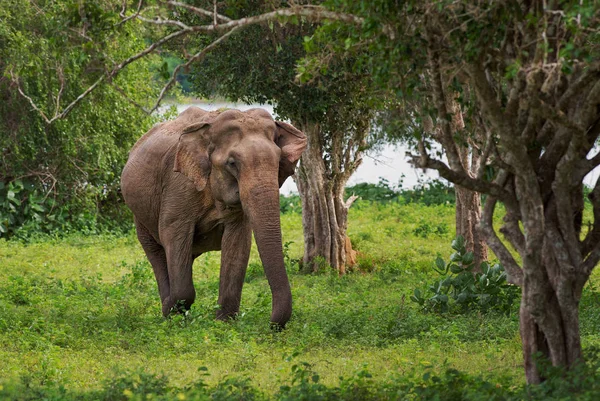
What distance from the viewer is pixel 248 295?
15.5 m

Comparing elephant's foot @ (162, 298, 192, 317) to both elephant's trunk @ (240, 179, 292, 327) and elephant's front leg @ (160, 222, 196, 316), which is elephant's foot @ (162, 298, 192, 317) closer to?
elephant's front leg @ (160, 222, 196, 316)

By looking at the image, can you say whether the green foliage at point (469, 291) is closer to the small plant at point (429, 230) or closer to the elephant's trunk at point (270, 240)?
the elephant's trunk at point (270, 240)

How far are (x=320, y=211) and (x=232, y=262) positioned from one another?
5399 millimetres

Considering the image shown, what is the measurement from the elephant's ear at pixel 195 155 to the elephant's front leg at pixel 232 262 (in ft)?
2.15

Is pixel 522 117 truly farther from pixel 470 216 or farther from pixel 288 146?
pixel 470 216

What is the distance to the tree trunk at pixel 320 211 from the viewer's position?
698 inches

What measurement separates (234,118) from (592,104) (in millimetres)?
5363

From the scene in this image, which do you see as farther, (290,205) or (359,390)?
(290,205)

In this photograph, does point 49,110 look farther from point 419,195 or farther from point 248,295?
point 419,195

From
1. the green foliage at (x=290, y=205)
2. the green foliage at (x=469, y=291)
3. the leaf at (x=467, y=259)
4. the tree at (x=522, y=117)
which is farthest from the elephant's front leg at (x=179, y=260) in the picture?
the green foliage at (x=290, y=205)

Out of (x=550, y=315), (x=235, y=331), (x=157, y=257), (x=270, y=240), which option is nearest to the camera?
(x=550, y=315)

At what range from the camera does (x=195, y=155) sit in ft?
41.3

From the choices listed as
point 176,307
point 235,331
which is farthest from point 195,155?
point 235,331

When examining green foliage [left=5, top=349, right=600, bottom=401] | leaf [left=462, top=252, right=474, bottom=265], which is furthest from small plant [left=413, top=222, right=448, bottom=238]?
green foliage [left=5, top=349, right=600, bottom=401]
